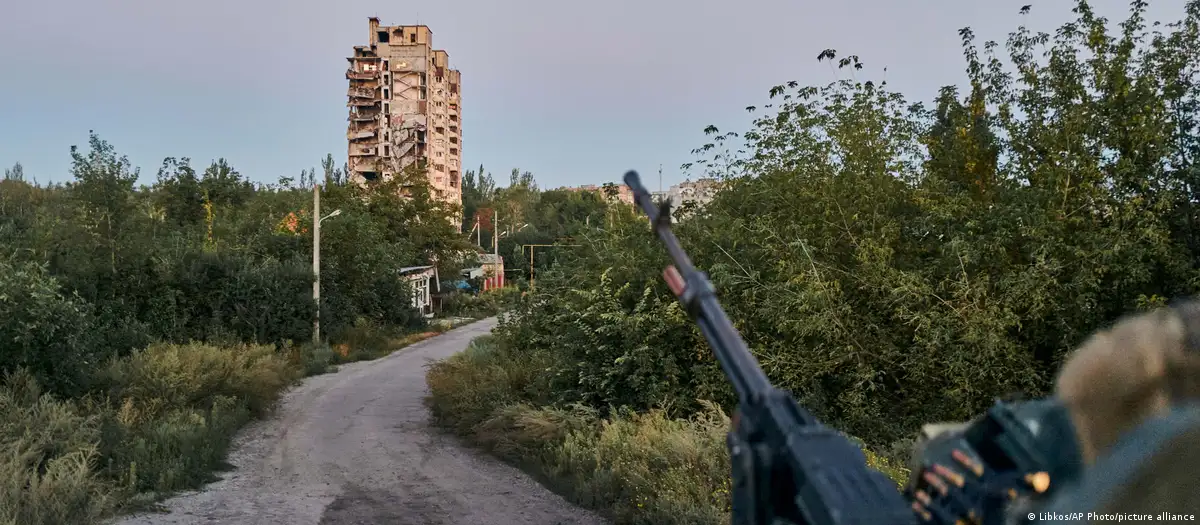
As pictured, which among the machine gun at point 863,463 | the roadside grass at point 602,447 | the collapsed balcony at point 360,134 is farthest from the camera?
the collapsed balcony at point 360,134

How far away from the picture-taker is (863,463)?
1.72 m

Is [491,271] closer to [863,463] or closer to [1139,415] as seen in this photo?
[863,463]

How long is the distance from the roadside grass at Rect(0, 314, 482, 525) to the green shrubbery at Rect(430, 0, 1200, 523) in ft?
14.7

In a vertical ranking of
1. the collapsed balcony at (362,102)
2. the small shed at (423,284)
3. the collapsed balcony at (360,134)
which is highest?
the collapsed balcony at (362,102)

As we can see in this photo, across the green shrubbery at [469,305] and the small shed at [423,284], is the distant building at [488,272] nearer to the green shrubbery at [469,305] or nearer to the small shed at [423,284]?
the green shrubbery at [469,305]

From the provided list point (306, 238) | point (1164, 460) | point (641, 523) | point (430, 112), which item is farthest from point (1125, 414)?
point (430, 112)

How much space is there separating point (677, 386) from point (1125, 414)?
1020cm

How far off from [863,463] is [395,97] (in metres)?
74.3

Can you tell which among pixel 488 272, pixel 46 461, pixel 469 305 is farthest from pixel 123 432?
pixel 488 272

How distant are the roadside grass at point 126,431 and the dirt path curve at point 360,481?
0.40m

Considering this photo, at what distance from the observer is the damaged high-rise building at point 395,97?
235 feet

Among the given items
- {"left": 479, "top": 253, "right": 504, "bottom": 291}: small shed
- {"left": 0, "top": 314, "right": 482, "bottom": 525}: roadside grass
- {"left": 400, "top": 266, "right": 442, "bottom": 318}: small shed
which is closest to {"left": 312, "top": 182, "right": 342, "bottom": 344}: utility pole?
{"left": 0, "top": 314, "right": 482, "bottom": 525}: roadside grass

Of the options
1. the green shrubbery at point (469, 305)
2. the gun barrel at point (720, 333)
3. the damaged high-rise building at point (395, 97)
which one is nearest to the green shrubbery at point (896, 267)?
the gun barrel at point (720, 333)

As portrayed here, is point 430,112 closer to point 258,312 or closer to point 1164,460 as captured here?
point 258,312
